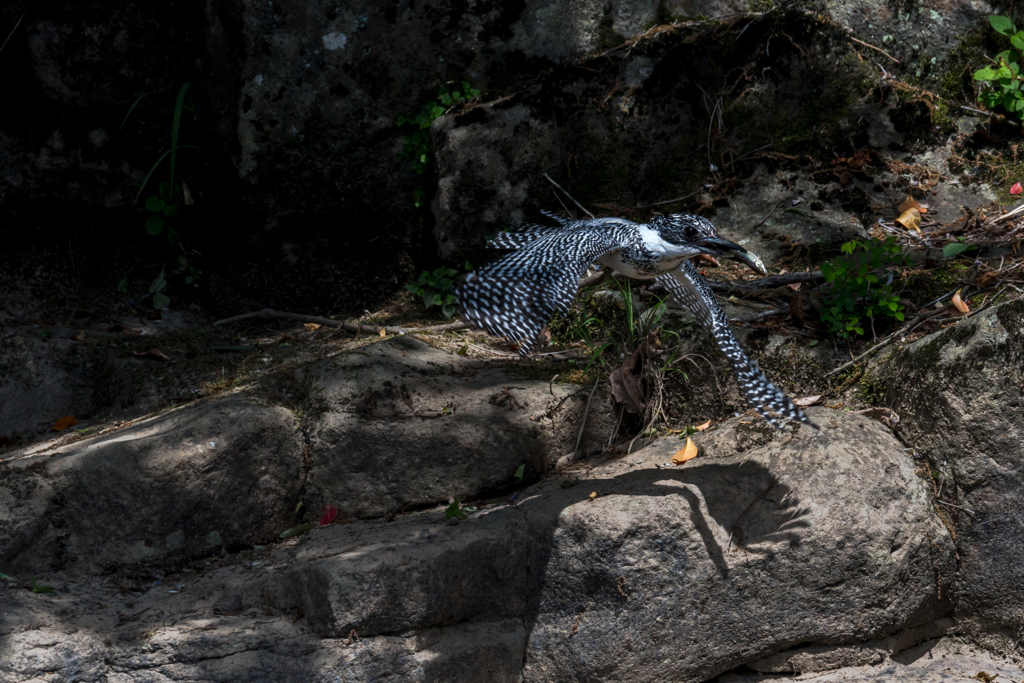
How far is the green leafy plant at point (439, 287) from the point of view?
211 inches

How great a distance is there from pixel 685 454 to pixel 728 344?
590 millimetres

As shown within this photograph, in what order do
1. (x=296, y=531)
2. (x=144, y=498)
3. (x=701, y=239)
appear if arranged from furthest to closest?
(x=296, y=531) < (x=144, y=498) < (x=701, y=239)

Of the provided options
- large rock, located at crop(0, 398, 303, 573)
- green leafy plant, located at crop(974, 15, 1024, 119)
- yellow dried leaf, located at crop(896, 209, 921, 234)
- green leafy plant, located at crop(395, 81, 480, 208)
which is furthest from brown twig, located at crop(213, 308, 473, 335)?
green leafy plant, located at crop(974, 15, 1024, 119)

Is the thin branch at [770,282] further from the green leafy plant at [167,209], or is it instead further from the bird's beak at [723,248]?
the green leafy plant at [167,209]

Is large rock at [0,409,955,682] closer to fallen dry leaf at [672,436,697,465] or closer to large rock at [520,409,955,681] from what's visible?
large rock at [520,409,955,681]

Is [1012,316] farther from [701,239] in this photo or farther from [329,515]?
[329,515]

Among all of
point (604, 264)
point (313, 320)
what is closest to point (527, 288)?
point (604, 264)

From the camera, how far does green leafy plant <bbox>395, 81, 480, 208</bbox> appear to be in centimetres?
548

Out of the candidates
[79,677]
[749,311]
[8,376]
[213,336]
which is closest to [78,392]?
[8,376]

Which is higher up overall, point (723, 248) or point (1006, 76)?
point (1006, 76)

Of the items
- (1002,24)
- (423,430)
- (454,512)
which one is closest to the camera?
(454,512)

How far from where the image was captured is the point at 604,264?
385cm

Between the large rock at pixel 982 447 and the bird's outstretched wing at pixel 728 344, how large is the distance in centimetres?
70

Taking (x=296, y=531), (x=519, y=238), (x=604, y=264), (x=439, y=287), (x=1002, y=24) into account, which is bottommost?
(x=296, y=531)
